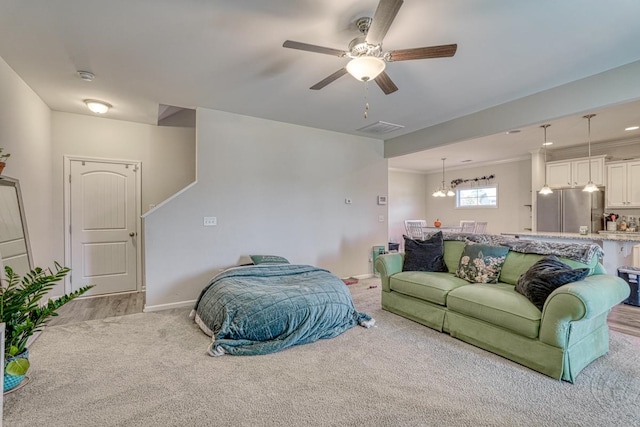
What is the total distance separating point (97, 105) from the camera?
3781mm

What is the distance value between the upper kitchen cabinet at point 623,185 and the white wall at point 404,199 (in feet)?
15.5

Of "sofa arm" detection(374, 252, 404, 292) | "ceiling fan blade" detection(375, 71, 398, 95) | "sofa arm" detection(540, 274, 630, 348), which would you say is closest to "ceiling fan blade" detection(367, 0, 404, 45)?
"ceiling fan blade" detection(375, 71, 398, 95)

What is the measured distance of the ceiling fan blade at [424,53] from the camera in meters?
2.03

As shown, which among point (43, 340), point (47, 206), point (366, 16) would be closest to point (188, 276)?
point (43, 340)

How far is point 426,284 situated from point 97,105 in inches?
174

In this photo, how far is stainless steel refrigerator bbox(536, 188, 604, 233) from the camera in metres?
5.75

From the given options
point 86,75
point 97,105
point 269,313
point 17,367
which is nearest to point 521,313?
point 269,313

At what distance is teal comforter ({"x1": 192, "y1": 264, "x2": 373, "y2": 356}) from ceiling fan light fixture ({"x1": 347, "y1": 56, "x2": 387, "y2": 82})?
1999mm

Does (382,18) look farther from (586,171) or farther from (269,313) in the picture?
(586,171)

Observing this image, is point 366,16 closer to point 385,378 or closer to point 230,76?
point 230,76

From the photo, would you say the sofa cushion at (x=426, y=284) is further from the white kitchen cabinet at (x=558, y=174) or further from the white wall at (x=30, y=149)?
the white kitchen cabinet at (x=558, y=174)

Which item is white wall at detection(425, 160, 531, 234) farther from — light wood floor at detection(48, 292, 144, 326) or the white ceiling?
light wood floor at detection(48, 292, 144, 326)

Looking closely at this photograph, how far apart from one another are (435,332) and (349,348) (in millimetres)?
966

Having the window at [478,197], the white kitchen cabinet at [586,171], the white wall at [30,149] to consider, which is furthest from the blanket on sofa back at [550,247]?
the window at [478,197]
